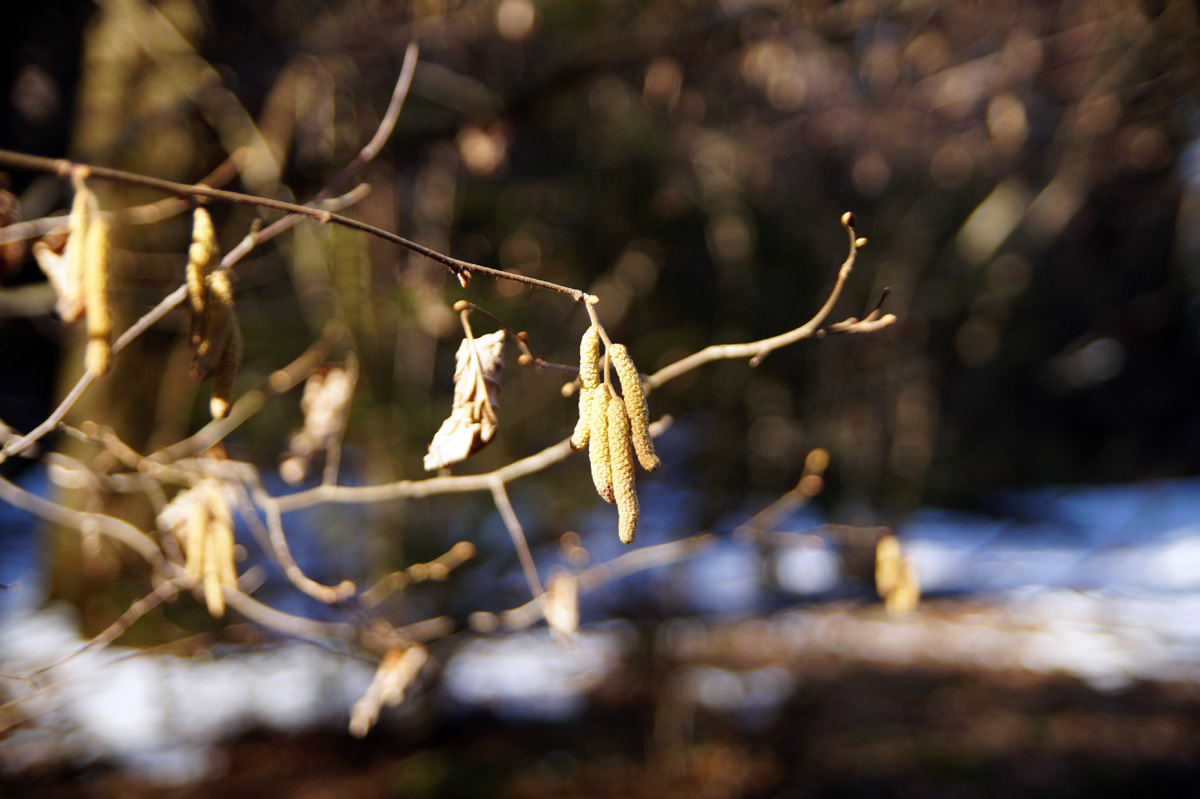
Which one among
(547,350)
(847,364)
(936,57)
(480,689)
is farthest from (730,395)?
(480,689)

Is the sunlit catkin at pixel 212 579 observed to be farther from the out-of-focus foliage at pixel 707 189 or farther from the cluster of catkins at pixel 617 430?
the out-of-focus foliage at pixel 707 189

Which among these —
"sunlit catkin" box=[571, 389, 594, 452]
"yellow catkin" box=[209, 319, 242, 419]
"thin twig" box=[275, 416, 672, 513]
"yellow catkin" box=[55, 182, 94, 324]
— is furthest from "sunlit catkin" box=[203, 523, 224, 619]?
"sunlit catkin" box=[571, 389, 594, 452]

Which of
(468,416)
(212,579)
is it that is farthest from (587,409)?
(212,579)

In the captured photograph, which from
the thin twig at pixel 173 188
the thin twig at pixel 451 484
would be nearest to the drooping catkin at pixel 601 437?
the thin twig at pixel 173 188

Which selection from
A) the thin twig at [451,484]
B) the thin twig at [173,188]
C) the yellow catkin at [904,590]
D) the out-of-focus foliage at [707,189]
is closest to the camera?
the thin twig at [173,188]

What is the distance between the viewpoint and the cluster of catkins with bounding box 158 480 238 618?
4.15 feet

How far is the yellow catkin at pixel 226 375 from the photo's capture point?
0.77 m

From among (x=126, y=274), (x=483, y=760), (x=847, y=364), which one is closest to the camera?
(x=126, y=274)

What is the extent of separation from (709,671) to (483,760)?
5.31 feet

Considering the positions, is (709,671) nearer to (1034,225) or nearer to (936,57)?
(1034,225)

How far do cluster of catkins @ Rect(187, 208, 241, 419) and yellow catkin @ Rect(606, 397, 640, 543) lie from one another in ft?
1.46

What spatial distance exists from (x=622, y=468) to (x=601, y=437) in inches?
1.8

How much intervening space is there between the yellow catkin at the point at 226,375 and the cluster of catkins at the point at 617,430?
42 cm

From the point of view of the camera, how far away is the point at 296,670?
328 cm
